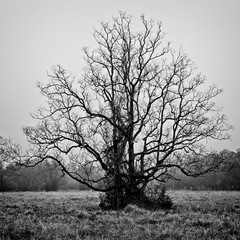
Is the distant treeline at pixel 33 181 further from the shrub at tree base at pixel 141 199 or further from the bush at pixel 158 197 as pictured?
the bush at pixel 158 197

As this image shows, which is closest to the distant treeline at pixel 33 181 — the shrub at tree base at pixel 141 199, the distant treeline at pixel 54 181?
the distant treeline at pixel 54 181

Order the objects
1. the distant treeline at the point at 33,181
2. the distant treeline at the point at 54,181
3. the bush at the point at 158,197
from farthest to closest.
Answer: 1. the distant treeline at the point at 33,181
2. the distant treeline at the point at 54,181
3. the bush at the point at 158,197

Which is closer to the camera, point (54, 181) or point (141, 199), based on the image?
point (141, 199)

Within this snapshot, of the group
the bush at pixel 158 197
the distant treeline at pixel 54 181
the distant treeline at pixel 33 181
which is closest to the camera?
the bush at pixel 158 197

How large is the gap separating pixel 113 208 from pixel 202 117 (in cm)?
759

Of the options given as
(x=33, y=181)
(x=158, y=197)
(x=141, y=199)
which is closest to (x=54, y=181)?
(x=33, y=181)

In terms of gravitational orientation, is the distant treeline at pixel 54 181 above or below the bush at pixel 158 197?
above

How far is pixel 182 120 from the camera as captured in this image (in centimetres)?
1583

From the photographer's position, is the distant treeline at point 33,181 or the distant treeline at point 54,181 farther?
the distant treeline at point 33,181

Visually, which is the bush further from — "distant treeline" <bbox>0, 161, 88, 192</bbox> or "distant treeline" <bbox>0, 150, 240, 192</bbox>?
"distant treeline" <bbox>0, 161, 88, 192</bbox>

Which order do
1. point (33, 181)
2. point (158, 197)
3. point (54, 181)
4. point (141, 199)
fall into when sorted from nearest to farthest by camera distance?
point (158, 197) → point (141, 199) → point (54, 181) → point (33, 181)

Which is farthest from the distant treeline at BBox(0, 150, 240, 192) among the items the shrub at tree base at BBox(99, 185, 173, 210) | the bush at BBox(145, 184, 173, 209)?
the bush at BBox(145, 184, 173, 209)

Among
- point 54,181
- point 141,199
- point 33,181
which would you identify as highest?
point 33,181

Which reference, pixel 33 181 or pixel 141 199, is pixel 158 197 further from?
pixel 33 181
